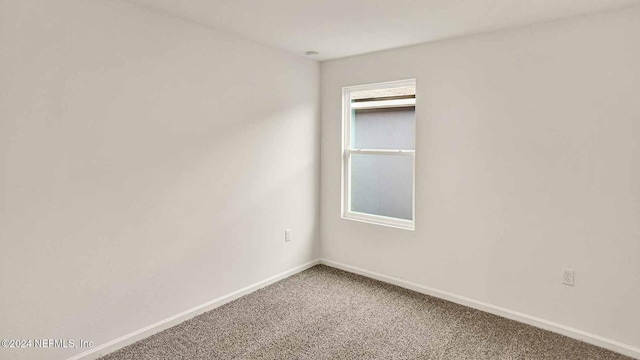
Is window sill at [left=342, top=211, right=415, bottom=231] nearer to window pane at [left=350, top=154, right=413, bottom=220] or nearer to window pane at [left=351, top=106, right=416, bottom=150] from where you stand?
window pane at [left=350, top=154, right=413, bottom=220]

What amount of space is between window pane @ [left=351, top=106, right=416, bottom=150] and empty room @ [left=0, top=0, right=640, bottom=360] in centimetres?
2

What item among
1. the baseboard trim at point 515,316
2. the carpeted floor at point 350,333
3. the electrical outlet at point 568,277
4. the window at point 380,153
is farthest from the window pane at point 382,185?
the electrical outlet at point 568,277

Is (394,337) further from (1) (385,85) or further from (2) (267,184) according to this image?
(1) (385,85)

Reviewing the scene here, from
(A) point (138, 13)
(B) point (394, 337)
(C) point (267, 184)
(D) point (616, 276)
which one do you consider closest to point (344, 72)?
(C) point (267, 184)

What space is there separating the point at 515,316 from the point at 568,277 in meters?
0.51

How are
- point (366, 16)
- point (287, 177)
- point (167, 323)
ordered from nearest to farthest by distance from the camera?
point (366, 16) → point (167, 323) → point (287, 177)

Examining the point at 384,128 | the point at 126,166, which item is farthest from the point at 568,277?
the point at 126,166

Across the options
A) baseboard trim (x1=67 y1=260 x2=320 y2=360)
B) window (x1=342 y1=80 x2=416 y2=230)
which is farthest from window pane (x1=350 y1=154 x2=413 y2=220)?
baseboard trim (x1=67 y1=260 x2=320 y2=360)

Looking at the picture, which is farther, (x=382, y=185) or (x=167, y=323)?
(x=382, y=185)

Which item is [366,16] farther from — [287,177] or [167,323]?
[167,323]

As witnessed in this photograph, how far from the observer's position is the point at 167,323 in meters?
2.67

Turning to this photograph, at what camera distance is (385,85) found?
11.6 ft

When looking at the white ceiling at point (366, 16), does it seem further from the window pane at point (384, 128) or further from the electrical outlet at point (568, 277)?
the electrical outlet at point (568, 277)

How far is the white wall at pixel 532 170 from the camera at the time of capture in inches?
94.0
